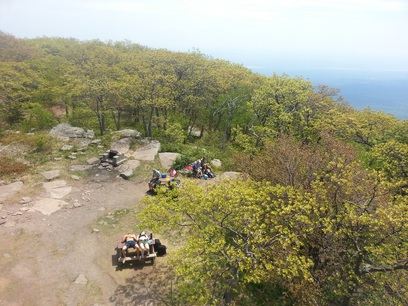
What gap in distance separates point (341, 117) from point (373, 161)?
5.30 meters

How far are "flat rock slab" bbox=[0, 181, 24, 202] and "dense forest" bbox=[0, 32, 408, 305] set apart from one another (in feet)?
42.1

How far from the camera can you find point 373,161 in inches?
1000

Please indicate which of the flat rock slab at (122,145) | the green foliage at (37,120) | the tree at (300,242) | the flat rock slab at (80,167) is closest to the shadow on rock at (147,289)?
the tree at (300,242)

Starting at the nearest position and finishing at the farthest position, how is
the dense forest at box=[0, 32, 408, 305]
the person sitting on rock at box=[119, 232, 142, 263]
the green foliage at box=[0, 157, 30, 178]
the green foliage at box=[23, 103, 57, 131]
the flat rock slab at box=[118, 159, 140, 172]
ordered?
the dense forest at box=[0, 32, 408, 305]
the person sitting on rock at box=[119, 232, 142, 263]
the green foliage at box=[0, 157, 30, 178]
the flat rock slab at box=[118, 159, 140, 172]
the green foliage at box=[23, 103, 57, 131]

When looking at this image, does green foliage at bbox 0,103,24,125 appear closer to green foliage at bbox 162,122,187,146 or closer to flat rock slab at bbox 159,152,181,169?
green foliage at bbox 162,122,187,146

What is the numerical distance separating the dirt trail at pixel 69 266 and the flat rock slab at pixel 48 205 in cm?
51

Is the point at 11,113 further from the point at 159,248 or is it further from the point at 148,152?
the point at 159,248

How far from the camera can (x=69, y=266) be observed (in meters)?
15.6

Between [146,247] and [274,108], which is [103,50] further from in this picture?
[146,247]

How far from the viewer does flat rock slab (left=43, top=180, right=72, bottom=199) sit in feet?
72.6

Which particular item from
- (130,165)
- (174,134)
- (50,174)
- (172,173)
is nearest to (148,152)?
(130,165)

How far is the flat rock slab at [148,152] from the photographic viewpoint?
2941 centimetres

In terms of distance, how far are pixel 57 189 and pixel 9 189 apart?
3591mm

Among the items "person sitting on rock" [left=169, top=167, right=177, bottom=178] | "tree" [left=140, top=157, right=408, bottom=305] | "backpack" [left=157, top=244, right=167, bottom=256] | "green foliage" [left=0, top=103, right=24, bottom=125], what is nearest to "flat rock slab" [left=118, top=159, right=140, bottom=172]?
"person sitting on rock" [left=169, top=167, right=177, bottom=178]
